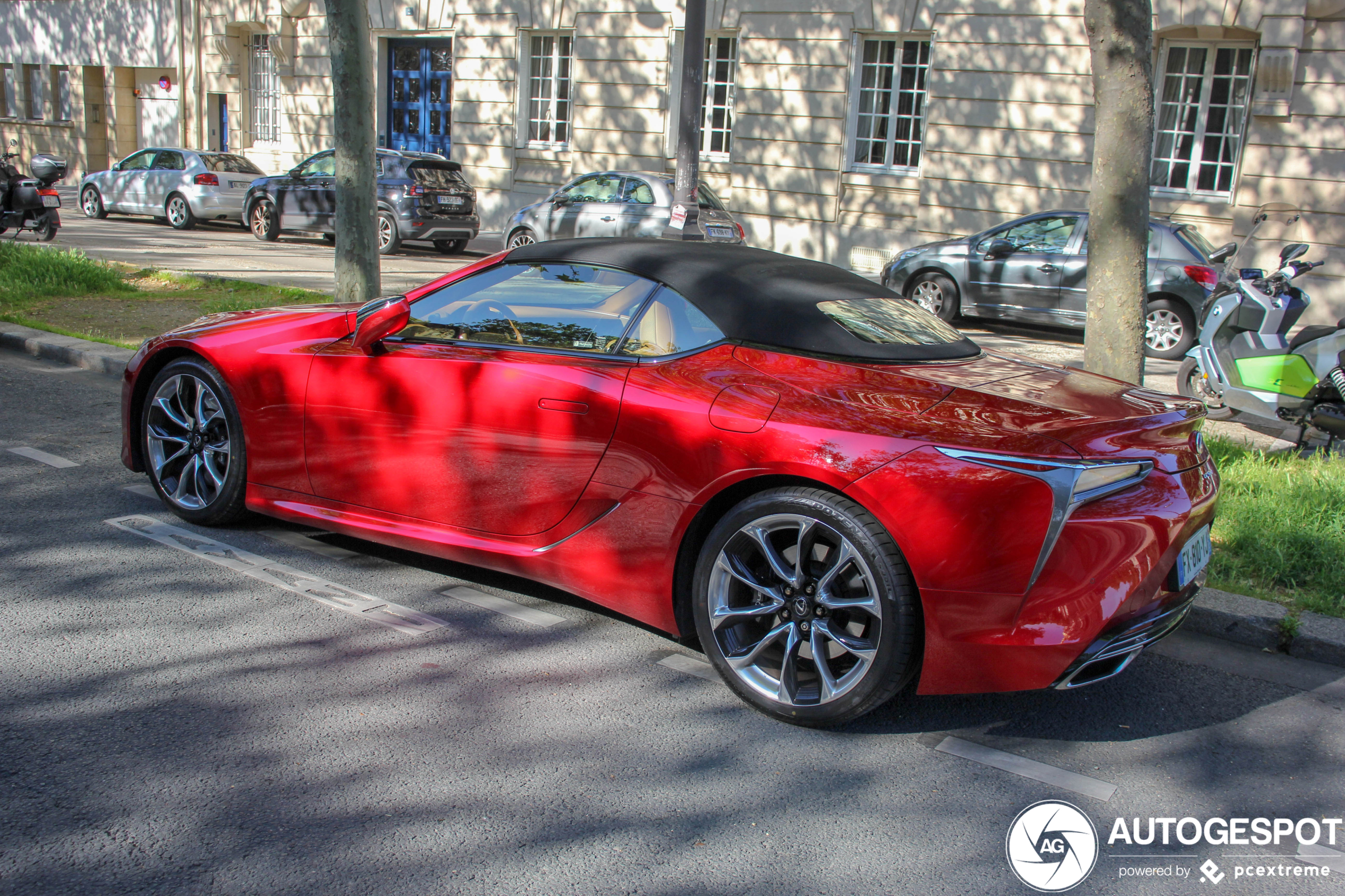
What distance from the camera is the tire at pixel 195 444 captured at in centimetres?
477

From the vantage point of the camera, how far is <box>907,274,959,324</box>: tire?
13.7 m

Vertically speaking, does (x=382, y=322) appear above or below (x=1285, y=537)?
above

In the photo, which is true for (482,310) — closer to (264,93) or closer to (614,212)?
(614,212)

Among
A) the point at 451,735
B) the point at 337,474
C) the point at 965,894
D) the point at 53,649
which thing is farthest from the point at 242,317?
the point at 965,894

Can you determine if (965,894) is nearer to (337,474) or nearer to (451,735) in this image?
(451,735)

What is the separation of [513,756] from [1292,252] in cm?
754

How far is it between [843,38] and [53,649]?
18036 mm

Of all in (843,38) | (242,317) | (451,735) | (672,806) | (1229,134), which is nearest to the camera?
(672,806)

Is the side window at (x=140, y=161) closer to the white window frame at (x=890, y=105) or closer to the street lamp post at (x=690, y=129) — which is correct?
the white window frame at (x=890, y=105)

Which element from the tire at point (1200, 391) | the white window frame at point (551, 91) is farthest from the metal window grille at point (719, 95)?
the tire at point (1200, 391)

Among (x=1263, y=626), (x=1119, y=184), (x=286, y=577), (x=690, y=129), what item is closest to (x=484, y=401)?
(x=286, y=577)

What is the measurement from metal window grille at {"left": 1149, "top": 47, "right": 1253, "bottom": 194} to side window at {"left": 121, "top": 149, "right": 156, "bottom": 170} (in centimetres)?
1795

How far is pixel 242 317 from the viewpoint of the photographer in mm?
5109

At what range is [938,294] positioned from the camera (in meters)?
13.8
